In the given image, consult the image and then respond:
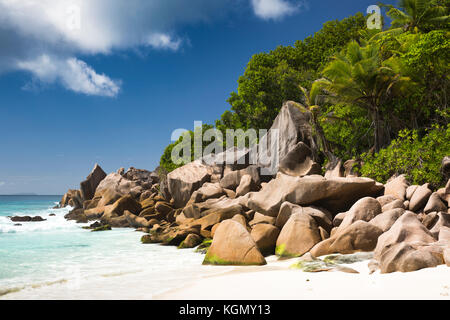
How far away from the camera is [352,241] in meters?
6.69

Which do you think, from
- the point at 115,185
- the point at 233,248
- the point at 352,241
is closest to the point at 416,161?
the point at 352,241

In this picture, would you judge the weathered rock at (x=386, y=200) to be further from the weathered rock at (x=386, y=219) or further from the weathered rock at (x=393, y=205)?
the weathered rock at (x=386, y=219)

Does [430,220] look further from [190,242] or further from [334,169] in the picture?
[334,169]

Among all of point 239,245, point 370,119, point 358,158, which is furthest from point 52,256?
point 370,119

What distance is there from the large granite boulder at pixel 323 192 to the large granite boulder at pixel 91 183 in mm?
Answer: 26029

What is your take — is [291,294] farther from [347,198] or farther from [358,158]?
[358,158]

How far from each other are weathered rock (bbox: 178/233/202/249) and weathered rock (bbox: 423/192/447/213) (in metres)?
6.37

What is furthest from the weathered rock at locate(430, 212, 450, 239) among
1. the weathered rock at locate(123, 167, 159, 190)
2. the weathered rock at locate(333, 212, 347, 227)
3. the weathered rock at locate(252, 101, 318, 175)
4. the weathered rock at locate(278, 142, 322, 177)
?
the weathered rock at locate(123, 167, 159, 190)

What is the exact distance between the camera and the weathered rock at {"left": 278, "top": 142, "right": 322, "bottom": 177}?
16.4 meters

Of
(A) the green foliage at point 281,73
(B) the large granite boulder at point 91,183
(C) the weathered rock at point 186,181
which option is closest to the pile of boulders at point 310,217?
(C) the weathered rock at point 186,181

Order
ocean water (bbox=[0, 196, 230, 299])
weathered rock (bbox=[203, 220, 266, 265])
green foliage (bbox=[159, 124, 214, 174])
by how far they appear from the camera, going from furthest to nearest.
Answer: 1. green foliage (bbox=[159, 124, 214, 174])
2. weathered rock (bbox=[203, 220, 266, 265])
3. ocean water (bbox=[0, 196, 230, 299])

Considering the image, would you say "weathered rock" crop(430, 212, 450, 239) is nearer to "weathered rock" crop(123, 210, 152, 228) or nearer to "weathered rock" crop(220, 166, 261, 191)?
"weathered rock" crop(220, 166, 261, 191)

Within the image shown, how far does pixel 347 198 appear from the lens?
31.4ft

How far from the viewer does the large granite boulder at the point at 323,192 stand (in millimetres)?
9359
